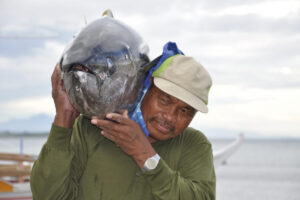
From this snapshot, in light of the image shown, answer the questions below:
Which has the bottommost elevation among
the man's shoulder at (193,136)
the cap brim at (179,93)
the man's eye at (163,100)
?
the man's shoulder at (193,136)

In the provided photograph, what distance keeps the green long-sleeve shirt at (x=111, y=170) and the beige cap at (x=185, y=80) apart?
0.72ft

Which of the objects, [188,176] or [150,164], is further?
[188,176]

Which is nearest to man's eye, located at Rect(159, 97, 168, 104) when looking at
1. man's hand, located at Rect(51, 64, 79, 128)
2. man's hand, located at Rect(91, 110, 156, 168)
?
man's hand, located at Rect(91, 110, 156, 168)

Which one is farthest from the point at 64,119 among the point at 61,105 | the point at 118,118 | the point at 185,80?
the point at 185,80

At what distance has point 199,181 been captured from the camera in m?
1.66

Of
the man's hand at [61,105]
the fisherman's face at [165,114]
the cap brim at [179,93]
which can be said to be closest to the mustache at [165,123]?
the fisherman's face at [165,114]

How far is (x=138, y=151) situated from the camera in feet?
5.03

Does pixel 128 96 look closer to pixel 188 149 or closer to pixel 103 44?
pixel 103 44

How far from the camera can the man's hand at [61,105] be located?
155 centimetres

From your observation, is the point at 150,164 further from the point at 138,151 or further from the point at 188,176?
the point at 188,176

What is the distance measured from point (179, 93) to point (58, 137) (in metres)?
0.47

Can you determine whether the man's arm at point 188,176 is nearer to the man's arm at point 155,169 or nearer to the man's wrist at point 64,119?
the man's arm at point 155,169

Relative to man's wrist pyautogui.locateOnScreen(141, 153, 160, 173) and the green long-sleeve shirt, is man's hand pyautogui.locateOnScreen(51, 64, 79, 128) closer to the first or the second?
the green long-sleeve shirt

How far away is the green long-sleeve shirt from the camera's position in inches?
60.9
